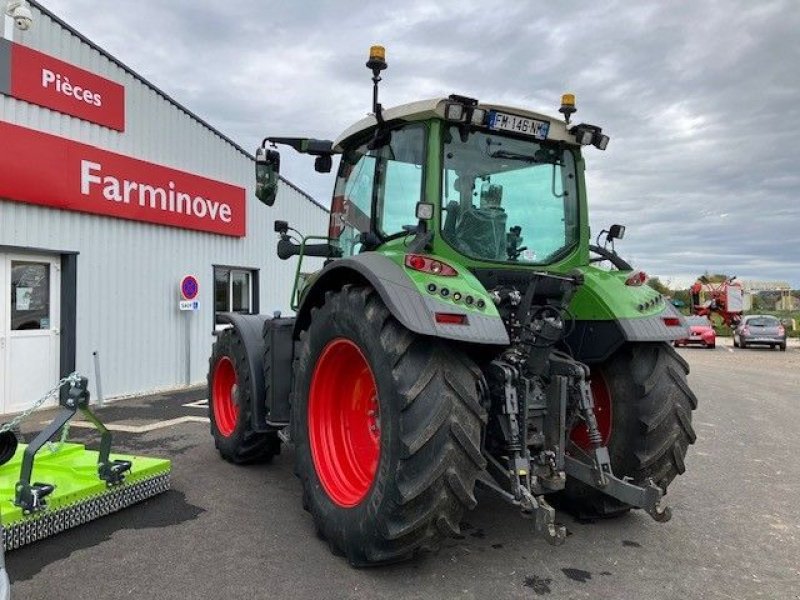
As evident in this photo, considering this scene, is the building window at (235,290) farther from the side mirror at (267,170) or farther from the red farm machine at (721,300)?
the red farm machine at (721,300)

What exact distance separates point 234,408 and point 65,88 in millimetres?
5757

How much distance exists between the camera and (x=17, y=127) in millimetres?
7754

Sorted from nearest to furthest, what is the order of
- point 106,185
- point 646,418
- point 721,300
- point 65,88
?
point 646,418 < point 65,88 < point 106,185 < point 721,300

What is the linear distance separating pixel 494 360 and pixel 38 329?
7.38 m

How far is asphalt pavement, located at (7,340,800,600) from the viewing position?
9.93 ft

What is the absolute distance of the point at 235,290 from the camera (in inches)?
485

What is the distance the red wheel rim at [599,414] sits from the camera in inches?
155

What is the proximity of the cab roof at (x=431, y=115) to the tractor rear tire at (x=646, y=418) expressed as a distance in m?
1.46

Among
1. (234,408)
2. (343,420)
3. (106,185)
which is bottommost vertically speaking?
(234,408)

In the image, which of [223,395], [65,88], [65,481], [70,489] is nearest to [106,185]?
[65,88]

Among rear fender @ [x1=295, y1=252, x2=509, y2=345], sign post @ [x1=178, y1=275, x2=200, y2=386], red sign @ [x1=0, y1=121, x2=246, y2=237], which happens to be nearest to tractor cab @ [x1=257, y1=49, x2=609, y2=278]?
rear fender @ [x1=295, y1=252, x2=509, y2=345]

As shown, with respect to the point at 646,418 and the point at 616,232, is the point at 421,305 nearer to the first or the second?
the point at 646,418

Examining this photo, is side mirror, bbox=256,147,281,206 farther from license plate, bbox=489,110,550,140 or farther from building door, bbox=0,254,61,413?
building door, bbox=0,254,61,413

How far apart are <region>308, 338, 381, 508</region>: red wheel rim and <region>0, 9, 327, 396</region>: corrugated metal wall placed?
20.0ft
